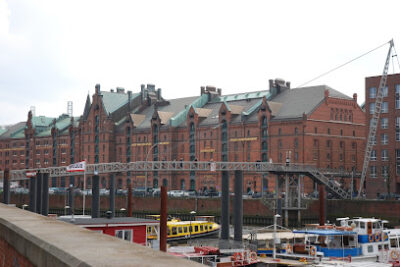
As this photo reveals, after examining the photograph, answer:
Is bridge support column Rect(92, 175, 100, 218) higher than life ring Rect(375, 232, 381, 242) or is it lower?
higher

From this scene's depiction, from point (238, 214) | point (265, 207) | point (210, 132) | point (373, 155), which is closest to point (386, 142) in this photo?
point (373, 155)

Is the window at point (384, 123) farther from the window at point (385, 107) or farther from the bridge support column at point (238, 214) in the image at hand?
the bridge support column at point (238, 214)

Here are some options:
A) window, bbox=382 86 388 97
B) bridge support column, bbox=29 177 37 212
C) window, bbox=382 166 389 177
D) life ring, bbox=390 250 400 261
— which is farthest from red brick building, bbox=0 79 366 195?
life ring, bbox=390 250 400 261

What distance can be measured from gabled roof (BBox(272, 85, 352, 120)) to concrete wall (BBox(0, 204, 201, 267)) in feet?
338

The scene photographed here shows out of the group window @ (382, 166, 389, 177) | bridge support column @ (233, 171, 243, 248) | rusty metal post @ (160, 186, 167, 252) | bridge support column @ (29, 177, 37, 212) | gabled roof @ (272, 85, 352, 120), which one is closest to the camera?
rusty metal post @ (160, 186, 167, 252)

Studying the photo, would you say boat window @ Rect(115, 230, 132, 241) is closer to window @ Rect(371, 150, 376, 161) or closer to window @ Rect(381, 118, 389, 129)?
window @ Rect(381, 118, 389, 129)

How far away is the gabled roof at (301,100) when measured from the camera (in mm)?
114312

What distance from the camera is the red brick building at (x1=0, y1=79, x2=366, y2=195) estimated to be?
375 ft

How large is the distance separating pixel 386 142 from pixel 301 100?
82.9 ft

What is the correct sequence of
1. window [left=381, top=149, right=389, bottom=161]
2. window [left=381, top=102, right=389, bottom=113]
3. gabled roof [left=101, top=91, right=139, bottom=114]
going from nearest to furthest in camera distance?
1. window [left=381, top=149, right=389, bottom=161]
2. window [left=381, top=102, right=389, bottom=113]
3. gabled roof [left=101, top=91, right=139, bottom=114]

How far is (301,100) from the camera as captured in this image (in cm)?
11894

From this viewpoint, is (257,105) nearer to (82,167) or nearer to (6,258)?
(82,167)

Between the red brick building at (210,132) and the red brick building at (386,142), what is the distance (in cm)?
1430

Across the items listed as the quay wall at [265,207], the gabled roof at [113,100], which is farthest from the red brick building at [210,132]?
the quay wall at [265,207]
